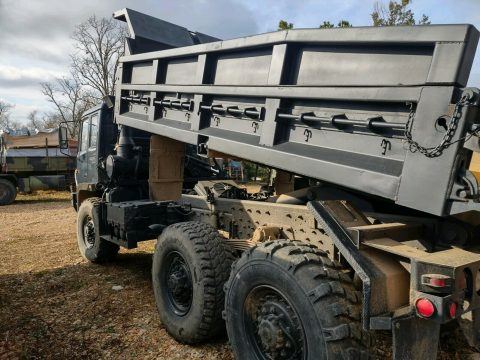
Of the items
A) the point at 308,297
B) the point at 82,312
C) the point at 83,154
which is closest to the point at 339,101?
the point at 308,297

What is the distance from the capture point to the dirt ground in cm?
368

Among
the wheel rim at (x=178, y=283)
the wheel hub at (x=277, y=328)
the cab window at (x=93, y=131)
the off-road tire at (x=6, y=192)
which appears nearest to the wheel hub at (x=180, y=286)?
the wheel rim at (x=178, y=283)

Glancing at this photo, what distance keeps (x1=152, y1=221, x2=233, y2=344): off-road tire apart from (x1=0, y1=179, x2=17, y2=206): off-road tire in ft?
46.8

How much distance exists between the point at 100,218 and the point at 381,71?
457 cm

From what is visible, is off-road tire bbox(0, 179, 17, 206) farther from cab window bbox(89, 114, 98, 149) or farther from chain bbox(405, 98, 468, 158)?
chain bbox(405, 98, 468, 158)

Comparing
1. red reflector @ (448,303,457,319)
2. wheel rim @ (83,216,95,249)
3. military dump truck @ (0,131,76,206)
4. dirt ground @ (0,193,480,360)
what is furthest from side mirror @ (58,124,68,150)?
military dump truck @ (0,131,76,206)

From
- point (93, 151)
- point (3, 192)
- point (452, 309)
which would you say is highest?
point (452, 309)

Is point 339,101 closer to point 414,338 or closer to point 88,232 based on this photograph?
point 414,338

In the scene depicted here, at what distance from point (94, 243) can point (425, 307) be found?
16.8 feet

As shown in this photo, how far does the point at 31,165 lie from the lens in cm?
1669

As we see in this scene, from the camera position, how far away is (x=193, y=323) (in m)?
3.64

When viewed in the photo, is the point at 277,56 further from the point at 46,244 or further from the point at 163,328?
the point at 46,244

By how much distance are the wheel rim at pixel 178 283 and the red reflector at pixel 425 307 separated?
2.15 meters

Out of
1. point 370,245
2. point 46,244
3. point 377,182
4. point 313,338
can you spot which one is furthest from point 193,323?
point 46,244
